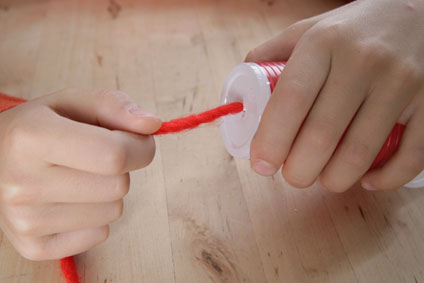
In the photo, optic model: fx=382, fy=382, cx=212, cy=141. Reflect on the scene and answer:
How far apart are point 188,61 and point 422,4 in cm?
45

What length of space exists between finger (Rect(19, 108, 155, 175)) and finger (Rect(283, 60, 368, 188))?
21 centimetres

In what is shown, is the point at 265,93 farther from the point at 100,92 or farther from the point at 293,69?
the point at 100,92

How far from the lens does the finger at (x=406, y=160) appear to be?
1.62 ft

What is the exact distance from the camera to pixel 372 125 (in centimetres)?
46

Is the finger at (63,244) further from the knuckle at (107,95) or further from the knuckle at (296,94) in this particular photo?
the knuckle at (296,94)

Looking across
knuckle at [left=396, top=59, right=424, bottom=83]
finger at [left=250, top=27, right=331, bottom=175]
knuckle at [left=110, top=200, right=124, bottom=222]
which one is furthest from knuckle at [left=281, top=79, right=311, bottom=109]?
knuckle at [left=110, top=200, right=124, bottom=222]

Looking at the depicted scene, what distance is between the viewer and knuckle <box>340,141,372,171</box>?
0.47m

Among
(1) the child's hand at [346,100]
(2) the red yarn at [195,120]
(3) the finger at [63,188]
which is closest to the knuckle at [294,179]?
(1) the child's hand at [346,100]

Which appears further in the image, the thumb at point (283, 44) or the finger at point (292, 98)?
the thumb at point (283, 44)

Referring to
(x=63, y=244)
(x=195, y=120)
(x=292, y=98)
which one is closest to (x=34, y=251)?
(x=63, y=244)

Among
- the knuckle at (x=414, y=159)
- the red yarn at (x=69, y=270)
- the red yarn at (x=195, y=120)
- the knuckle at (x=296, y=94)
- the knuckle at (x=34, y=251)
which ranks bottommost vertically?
the red yarn at (x=69, y=270)

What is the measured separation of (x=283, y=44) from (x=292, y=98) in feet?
0.63

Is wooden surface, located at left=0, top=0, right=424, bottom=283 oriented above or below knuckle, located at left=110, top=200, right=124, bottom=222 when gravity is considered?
below

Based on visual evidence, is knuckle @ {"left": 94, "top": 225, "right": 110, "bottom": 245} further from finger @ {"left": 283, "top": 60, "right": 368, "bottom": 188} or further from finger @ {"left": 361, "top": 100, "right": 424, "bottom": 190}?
finger @ {"left": 361, "top": 100, "right": 424, "bottom": 190}
